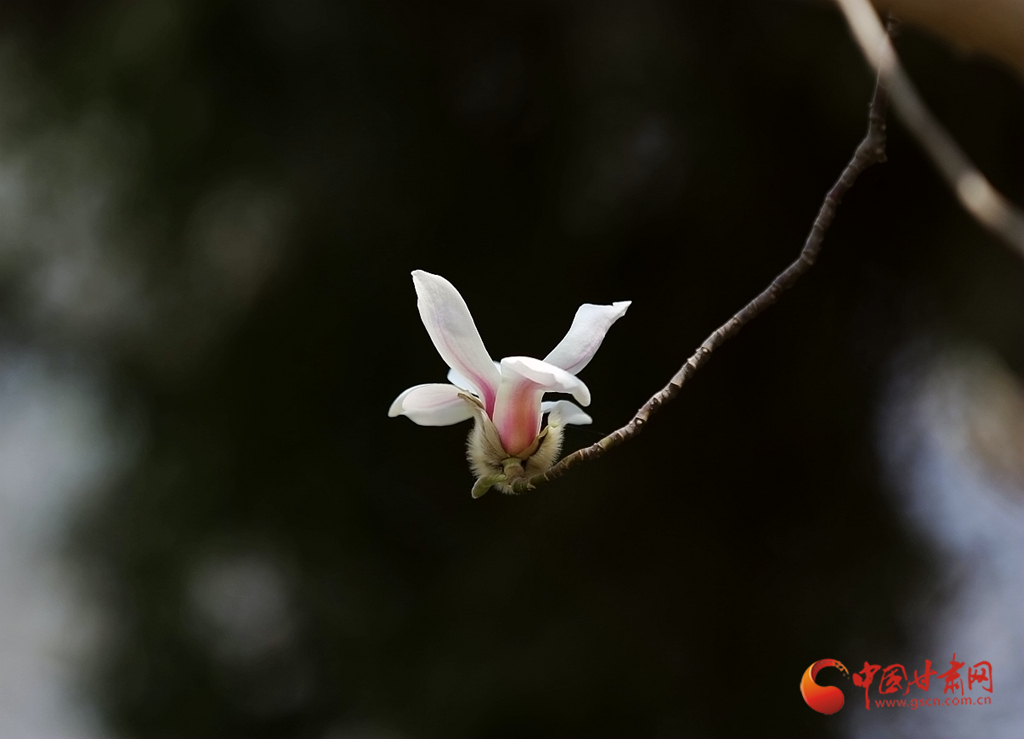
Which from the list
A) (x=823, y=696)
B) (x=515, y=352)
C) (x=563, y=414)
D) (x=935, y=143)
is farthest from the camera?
(x=515, y=352)

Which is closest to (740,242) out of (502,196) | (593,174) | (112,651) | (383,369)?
(593,174)

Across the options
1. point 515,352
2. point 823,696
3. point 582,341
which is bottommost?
point 823,696

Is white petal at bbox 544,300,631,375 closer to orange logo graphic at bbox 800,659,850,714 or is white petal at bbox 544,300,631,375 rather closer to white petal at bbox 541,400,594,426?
white petal at bbox 541,400,594,426

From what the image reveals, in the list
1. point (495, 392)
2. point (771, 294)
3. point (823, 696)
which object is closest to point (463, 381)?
point (495, 392)

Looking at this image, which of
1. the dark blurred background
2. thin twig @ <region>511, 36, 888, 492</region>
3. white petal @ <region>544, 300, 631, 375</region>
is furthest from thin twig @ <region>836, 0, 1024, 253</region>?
the dark blurred background

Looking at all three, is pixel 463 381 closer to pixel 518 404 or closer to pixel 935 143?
pixel 518 404
